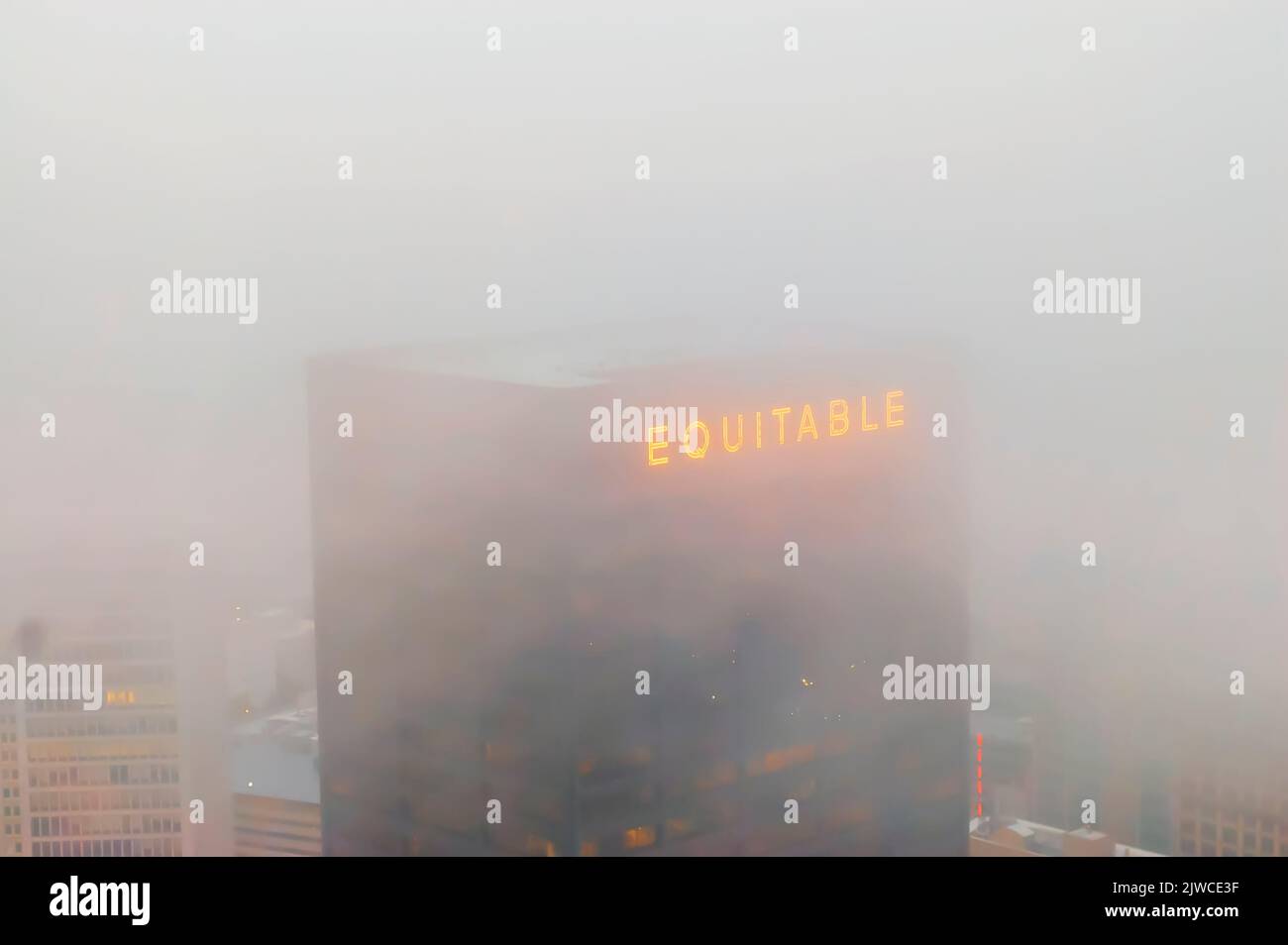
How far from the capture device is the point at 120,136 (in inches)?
122

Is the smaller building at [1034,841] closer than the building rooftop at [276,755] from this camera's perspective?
Yes

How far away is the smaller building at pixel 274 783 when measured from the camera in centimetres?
319

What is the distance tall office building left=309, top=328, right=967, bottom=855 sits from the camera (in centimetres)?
313

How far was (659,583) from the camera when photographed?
3148 millimetres

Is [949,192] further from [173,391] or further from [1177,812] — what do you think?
[173,391]

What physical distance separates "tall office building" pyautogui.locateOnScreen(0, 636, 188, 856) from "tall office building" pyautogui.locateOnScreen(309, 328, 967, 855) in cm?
59

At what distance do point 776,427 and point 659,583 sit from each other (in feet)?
2.21

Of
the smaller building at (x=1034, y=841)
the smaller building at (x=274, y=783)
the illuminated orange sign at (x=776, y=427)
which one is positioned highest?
the illuminated orange sign at (x=776, y=427)

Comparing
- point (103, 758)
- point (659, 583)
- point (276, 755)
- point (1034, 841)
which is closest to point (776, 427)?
point (659, 583)

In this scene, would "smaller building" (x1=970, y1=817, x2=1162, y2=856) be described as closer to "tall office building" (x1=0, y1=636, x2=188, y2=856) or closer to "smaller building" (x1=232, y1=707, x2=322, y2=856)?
"smaller building" (x1=232, y1=707, x2=322, y2=856)

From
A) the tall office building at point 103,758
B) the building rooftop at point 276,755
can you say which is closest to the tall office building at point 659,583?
the building rooftop at point 276,755

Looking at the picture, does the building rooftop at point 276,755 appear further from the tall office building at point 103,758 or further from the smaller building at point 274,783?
the tall office building at point 103,758

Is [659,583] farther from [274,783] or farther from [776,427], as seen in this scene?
[274,783]
